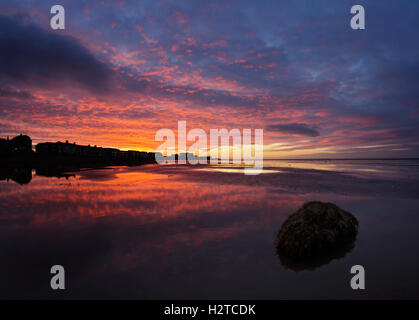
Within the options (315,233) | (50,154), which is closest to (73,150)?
(50,154)

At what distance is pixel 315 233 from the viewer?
19.0 feet

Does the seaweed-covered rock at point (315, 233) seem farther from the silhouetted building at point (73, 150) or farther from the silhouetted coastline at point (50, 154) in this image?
the silhouetted building at point (73, 150)

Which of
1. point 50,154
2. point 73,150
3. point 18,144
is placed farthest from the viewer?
point 73,150

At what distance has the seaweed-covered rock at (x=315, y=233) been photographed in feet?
18.3

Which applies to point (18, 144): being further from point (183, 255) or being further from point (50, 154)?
point (183, 255)

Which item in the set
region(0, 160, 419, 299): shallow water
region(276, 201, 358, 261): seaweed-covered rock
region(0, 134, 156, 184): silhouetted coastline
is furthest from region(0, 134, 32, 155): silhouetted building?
region(276, 201, 358, 261): seaweed-covered rock

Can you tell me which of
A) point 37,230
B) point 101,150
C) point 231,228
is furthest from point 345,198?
point 101,150

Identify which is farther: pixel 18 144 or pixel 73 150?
pixel 73 150

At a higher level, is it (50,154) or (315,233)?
(50,154)

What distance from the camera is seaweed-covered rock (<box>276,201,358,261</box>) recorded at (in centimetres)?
557

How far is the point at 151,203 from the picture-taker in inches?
481

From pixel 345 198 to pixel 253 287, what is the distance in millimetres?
12566

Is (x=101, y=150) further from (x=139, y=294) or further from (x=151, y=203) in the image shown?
(x=139, y=294)

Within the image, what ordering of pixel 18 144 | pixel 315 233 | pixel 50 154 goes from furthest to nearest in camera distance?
pixel 50 154
pixel 18 144
pixel 315 233
